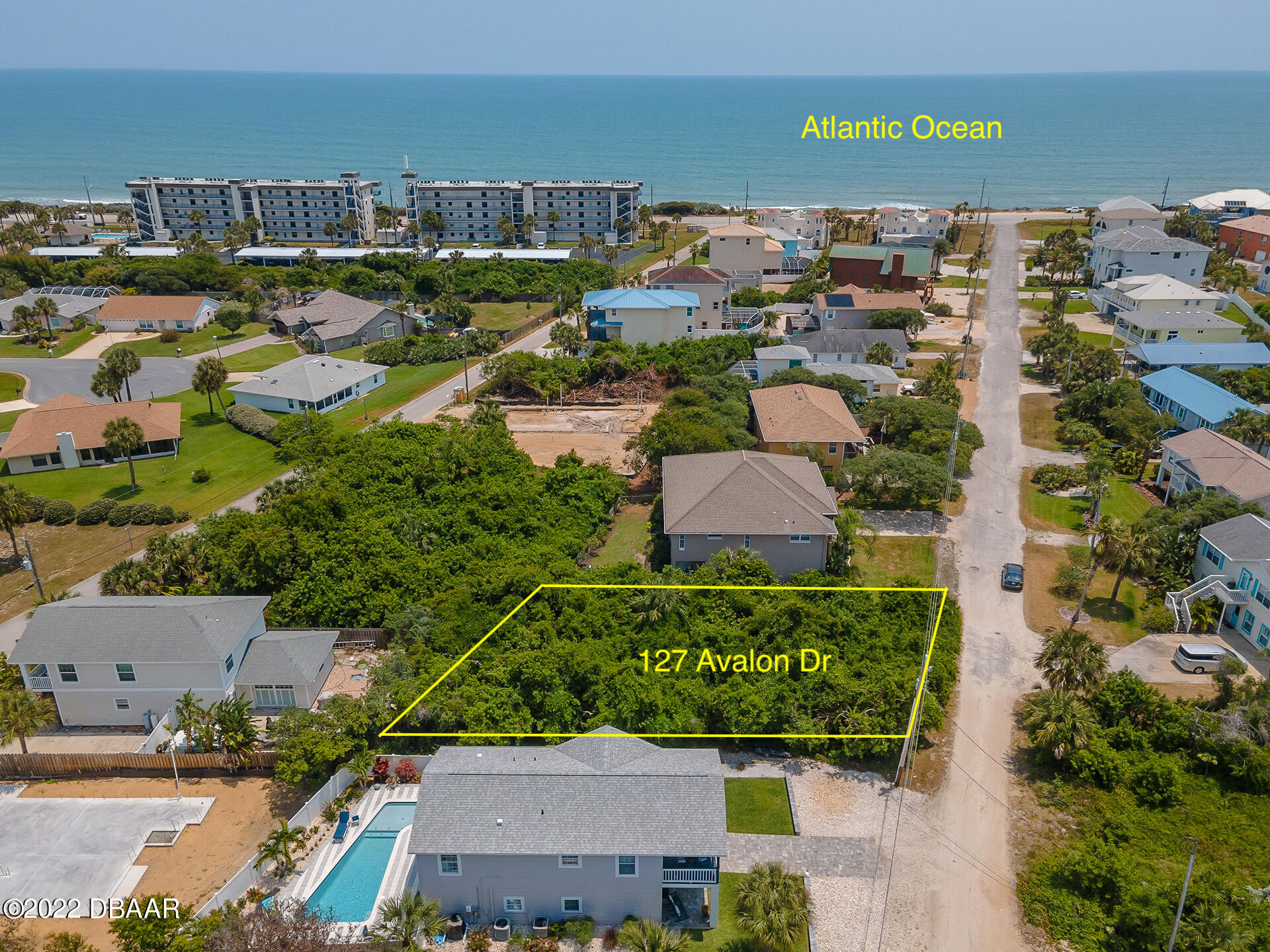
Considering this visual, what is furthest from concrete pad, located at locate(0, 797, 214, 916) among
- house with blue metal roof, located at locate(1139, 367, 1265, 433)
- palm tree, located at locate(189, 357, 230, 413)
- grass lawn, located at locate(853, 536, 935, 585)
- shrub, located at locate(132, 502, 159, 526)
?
house with blue metal roof, located at locate(1139, 367, 1265, 433)

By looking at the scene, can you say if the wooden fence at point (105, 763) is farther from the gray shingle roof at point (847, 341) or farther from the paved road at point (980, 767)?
the gray shingle roof at point (847, 341)

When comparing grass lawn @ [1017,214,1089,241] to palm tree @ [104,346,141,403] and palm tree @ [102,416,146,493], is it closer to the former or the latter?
palm tree @ [104,346,141,403]

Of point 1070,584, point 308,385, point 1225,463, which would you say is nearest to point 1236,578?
point 1070,584

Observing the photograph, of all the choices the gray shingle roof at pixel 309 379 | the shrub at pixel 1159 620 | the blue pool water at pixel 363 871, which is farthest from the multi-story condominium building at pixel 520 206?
the blue pool water at pixel 363 871

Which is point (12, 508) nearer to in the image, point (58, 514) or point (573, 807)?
point (58, 514)

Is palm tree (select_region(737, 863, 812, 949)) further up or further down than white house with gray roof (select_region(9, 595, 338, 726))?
further down

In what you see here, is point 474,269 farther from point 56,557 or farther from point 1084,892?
point 1084,892
